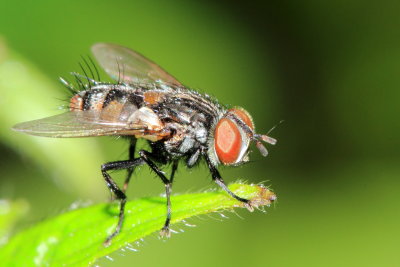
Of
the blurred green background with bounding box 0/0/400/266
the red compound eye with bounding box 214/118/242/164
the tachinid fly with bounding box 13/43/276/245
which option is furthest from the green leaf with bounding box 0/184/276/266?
the blurred green background with bounding box 0/0/400/266

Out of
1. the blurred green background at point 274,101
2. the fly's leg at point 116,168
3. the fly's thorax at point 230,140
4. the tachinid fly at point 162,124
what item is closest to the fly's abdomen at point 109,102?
the tachinid fly at point 162,124

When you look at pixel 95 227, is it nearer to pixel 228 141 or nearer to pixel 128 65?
pixel 228 141

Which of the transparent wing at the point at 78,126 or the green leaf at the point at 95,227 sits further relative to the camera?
the transparent wing at the point at 78,126

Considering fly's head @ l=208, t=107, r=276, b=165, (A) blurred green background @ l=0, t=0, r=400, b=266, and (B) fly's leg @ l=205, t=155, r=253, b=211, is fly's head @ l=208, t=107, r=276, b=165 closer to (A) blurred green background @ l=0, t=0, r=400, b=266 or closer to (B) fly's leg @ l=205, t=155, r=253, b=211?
(B) fly's leg @ l=205, t=155, r=253, b=211

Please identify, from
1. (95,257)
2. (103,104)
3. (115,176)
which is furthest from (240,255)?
(95,257)

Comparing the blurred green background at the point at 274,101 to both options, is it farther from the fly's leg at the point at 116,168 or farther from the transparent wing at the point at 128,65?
the fly's leg at the point at 116,168

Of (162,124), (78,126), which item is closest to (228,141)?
(162,124)

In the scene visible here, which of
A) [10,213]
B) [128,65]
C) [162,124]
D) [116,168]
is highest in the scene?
[128,65]
